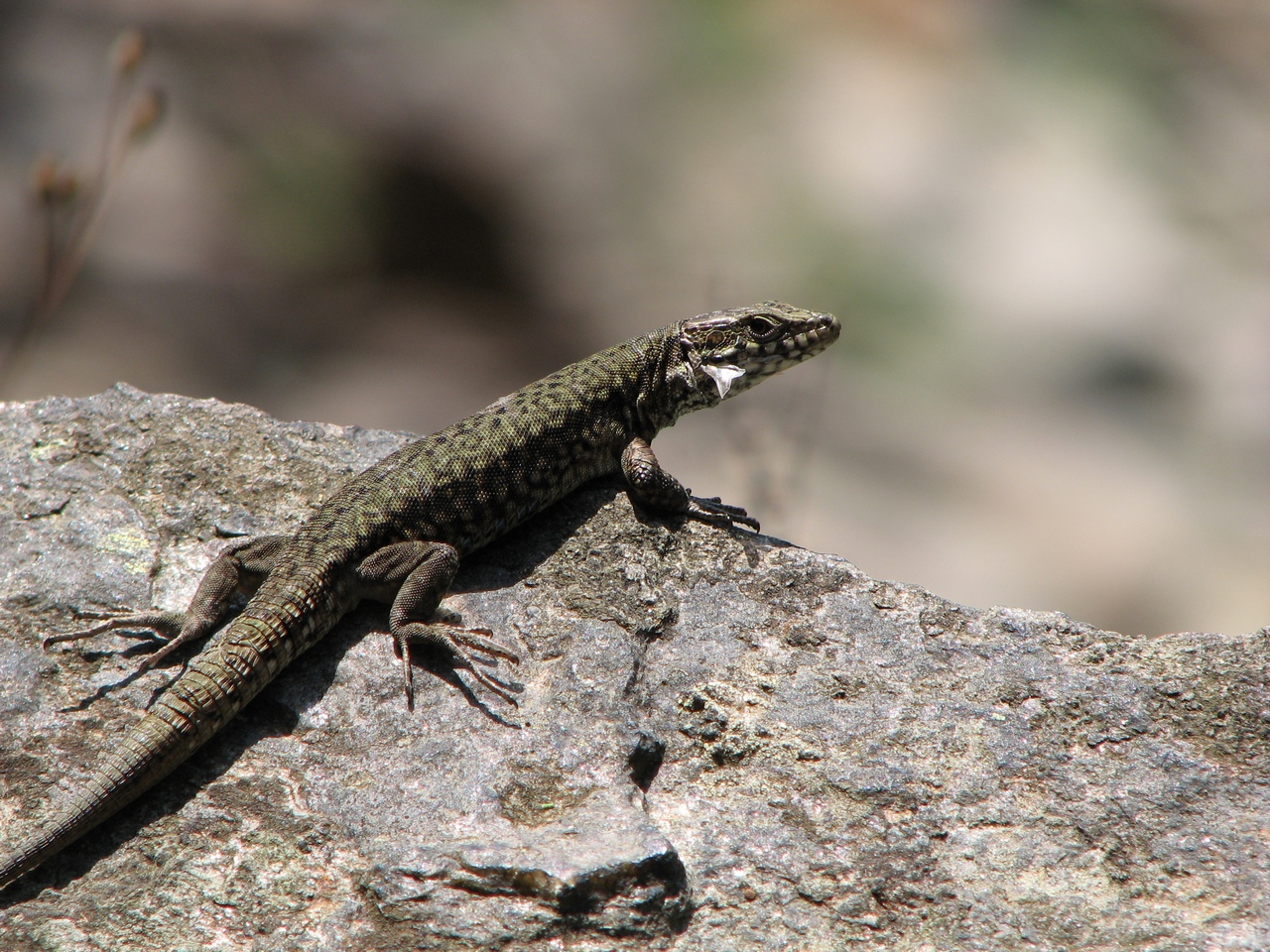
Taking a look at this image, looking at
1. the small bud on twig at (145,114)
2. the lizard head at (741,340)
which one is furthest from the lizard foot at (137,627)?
the lizard head at (741,340)

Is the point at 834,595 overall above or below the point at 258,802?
above

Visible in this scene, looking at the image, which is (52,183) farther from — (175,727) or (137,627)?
(175,727)

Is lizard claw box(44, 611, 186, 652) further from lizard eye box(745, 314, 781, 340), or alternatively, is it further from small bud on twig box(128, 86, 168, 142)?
lizard eye box(745, 314, 781, 340)

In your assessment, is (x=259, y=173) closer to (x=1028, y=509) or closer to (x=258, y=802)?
(x=1028, y=509)

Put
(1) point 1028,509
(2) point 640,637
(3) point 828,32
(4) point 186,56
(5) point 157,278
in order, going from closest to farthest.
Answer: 1. (2) point 640,637
2. (1) point 1028,509
3. (5) point 157,278
4. (4) point 186,56
5. (3) point 828,32

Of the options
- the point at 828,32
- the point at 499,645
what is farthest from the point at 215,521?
the point at 828,32

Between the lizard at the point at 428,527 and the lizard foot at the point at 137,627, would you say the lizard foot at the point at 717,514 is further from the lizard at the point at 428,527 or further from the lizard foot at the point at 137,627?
the lizard foot at the point at 137,627
